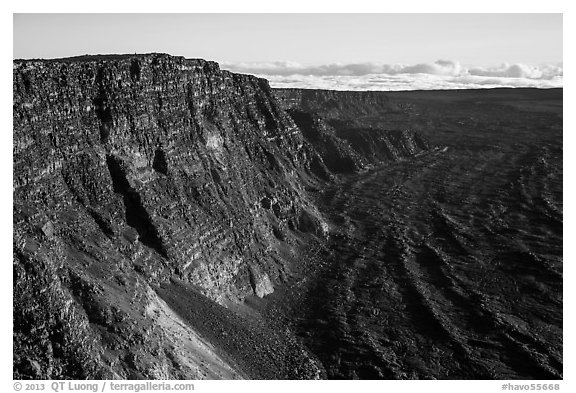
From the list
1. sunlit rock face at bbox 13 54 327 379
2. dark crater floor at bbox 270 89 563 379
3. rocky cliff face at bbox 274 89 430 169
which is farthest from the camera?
rocky cliff face at bbox 274 89 430 169

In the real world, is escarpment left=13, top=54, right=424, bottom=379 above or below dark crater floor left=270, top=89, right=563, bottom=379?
above

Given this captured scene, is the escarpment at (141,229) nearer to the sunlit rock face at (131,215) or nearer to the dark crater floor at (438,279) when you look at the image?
the sunlit rock face at (131,215)

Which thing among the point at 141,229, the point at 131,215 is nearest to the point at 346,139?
the point at 141,229

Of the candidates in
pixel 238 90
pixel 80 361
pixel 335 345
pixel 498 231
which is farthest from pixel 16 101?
pixel 498 231

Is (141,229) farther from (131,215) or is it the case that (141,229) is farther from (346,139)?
(346,139)

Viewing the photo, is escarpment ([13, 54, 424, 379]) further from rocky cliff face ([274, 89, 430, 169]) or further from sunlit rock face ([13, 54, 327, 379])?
rocky cliff face ([274, 89, 430, 169])

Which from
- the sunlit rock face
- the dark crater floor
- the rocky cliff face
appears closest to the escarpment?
the sunlit rock face

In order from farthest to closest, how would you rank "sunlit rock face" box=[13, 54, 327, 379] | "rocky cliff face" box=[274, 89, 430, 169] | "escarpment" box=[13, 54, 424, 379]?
1. "rocky cliff face" box=[274, 89, 430, 169]
2. "escarpment" box=[13, 54, 424, 379]
3. "sunlit rock face" box=[13, 54, 327, 379]
